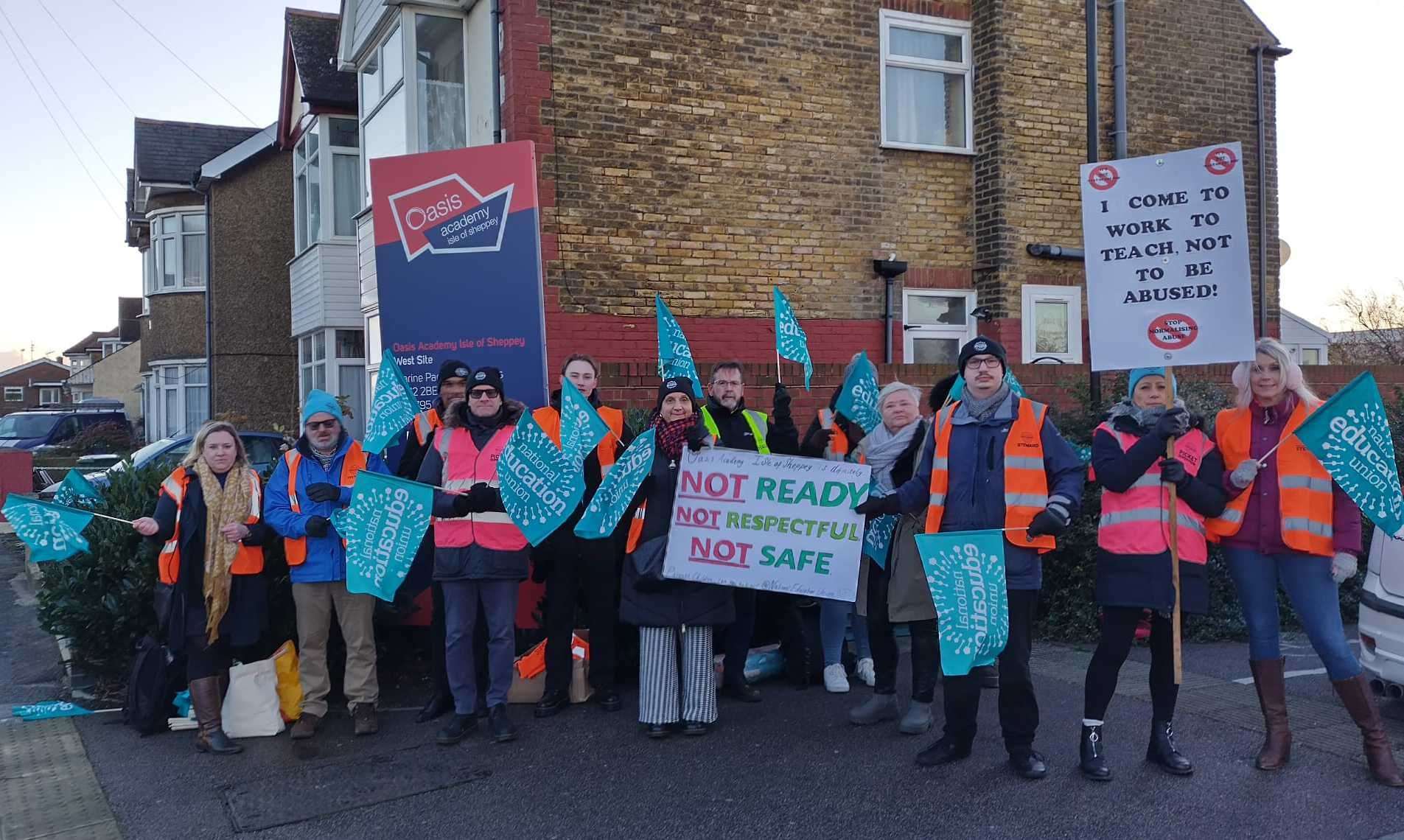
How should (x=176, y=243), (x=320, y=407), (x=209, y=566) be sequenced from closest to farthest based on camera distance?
1. (x=209, y=566)
2. (x=320, y=407)
3. (x=176, y=243)

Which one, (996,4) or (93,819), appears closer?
(93,819)

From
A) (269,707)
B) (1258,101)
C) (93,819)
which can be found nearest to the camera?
(93,819)

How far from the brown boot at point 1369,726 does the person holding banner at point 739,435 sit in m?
2.85

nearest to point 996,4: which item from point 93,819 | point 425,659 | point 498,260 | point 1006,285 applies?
point 1006,285

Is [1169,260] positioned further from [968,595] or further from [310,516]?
[310,516]

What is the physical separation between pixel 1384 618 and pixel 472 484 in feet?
15.0

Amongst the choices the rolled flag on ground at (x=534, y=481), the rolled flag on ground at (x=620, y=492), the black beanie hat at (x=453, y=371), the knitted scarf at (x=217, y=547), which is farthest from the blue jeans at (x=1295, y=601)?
the knitted scarf at (x=217, y=547)

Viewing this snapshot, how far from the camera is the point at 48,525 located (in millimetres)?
5941

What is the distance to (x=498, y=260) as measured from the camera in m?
7.77

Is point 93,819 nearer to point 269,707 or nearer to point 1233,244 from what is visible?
point 269,707

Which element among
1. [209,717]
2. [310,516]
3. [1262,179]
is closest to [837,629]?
[310,516]

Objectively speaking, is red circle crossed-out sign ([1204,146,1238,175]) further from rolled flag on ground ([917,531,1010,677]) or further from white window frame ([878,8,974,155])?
white window frame ([878,8,974,155])

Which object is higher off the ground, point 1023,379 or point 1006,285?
point 1006,285

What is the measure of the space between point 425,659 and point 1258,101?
11.5 m
